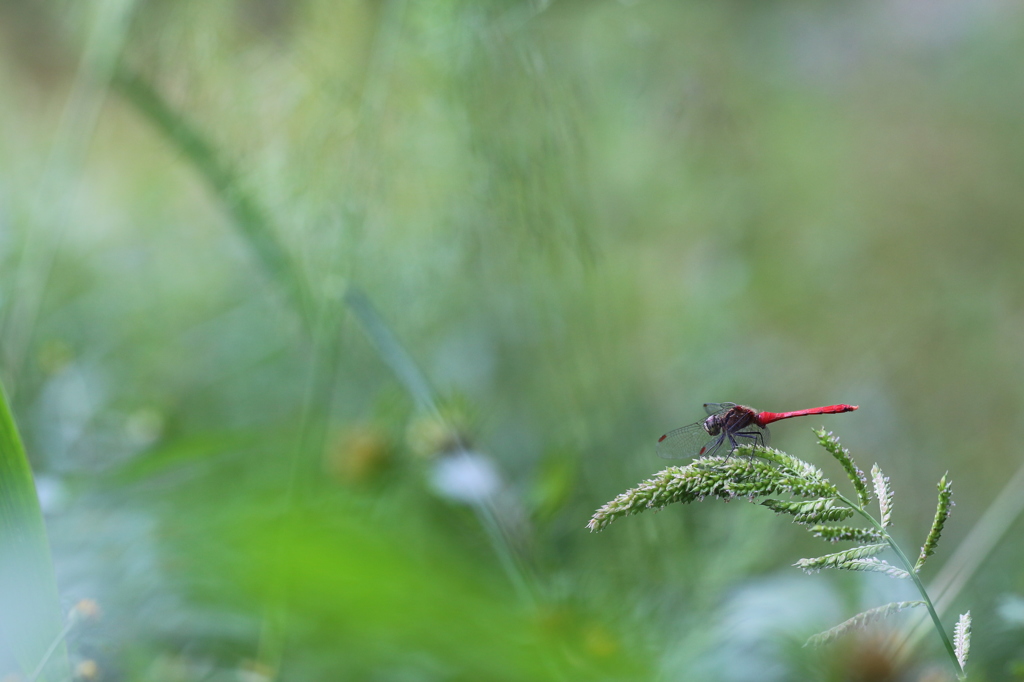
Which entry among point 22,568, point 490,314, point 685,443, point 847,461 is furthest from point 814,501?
point 490,314

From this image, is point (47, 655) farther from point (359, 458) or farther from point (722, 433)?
point (359, 458)

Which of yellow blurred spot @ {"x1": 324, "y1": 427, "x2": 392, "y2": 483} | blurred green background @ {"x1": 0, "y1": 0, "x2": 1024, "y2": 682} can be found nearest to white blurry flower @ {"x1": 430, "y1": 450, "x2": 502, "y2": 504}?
blurred green background @ {"x1": 0, "y1": 0, "x2": 1024, "y2": 682}

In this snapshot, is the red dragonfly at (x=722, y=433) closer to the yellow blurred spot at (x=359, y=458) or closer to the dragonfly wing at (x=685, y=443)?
the dragonfly wing at (x=685, y=443)

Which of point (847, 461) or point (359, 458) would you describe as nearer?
point (847, 461)

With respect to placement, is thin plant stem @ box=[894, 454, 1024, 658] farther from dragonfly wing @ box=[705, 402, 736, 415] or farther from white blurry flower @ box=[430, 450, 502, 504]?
white blurry flower @ box=[430, 450, 502, 504]

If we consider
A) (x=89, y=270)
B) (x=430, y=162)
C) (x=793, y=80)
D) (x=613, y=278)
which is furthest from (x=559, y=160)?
(x=793, y=80)

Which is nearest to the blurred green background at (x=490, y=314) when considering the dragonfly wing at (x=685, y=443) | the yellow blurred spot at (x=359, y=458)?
the yellow blurred spot at (x=359, y=458)
